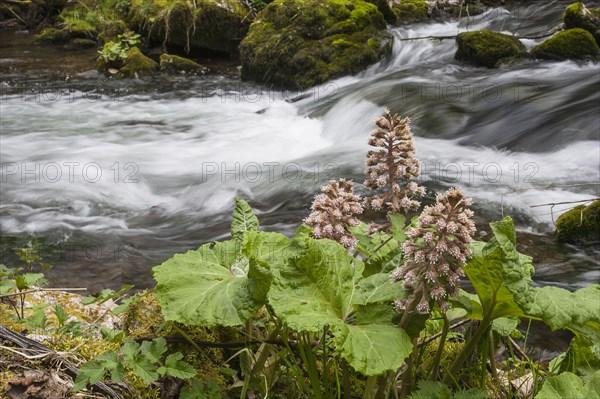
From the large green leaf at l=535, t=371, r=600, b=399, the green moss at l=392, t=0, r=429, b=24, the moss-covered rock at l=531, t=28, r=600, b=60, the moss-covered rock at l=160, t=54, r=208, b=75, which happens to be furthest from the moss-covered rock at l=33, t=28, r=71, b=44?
the large green leaf at l=535, t=371, r=600, b=399

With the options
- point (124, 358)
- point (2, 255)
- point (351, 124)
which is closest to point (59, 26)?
point (351, 124)

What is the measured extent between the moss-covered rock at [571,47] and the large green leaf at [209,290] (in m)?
9.47

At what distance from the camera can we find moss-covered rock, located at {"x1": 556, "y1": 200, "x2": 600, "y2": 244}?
5.68m

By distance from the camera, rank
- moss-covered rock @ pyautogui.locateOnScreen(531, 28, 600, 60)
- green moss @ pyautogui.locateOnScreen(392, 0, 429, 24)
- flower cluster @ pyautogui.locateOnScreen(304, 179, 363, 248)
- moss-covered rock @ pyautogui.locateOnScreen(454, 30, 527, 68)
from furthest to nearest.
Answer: green moss @ pyautogui.locateOnScreen(392, 0, 429, 24) → moss-covered rock @ pyautogui.locateOnScreen(454, 30, 527, 68) → moss-covered rock @ pyautogui.locateOnScreen(531, 28, 600, 60) → flower cluster @ pyautogui.locateOnScreen(304, 179, 363, 248)

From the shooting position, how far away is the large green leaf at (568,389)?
1745mm

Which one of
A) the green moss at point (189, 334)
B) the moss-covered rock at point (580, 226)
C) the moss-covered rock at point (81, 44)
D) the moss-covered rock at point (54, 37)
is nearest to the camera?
the green moss at point (189, 334)

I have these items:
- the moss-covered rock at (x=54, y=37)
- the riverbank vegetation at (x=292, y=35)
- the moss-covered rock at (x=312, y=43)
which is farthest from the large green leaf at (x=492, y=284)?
the moss-covered rock at (x=54, y=37)

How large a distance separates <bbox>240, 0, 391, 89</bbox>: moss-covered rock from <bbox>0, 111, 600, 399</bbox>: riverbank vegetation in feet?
30.8

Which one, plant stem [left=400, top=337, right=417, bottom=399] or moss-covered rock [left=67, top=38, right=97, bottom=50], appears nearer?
plant stem [left=400, top=337, right=417, bottom=399]

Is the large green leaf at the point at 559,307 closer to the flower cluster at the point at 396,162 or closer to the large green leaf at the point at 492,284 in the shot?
the large green leaf at the point at 492,284

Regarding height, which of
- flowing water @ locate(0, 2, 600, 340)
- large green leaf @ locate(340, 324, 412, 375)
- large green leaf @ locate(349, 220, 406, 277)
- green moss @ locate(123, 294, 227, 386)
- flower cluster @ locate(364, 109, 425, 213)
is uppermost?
flower cluster @ locate(364, 109, 425, 213)

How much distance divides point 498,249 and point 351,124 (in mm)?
7576

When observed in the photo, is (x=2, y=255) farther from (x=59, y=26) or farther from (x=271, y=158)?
(x=59, y=26)

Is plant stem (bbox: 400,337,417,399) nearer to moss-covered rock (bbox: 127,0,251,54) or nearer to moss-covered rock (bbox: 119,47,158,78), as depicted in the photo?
moss-covered rock (bbox: 119,47,158,78)
